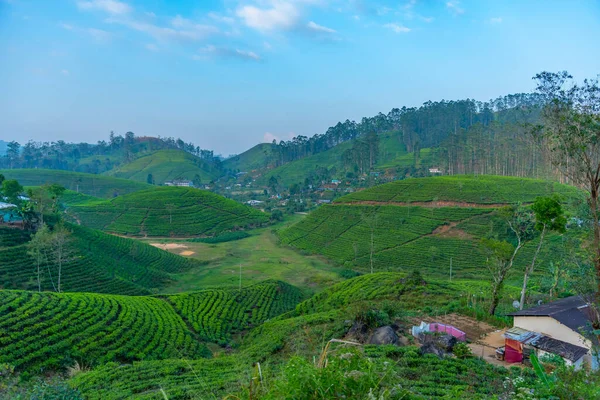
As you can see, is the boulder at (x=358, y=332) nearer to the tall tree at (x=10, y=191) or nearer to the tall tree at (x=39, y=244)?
the tall tree at (x=39, y=244)

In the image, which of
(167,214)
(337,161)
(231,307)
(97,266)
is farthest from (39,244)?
(337,161)

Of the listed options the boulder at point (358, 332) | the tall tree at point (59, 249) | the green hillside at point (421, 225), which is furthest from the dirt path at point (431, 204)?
the tall tree at point (59, 249)

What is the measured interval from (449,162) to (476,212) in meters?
38.6

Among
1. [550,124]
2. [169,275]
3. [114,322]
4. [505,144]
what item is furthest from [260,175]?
[550,124]

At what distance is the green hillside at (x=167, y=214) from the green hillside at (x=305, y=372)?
54.8 metres

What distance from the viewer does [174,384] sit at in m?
12.7

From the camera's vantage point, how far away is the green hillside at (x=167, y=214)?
72750 millimetres

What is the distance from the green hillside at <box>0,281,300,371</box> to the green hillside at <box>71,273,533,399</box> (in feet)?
12.3

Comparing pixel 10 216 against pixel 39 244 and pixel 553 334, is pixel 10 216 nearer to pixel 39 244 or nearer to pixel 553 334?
pixel 39 244

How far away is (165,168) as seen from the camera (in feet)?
504

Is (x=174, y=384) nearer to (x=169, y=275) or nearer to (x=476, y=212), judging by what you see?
(x=169, y=275)

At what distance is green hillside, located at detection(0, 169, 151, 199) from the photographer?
109 metres

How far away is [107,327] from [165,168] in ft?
469

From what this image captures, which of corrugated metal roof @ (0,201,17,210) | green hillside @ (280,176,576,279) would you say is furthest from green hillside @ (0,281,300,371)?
green hillside @ (280,176,576,279)
